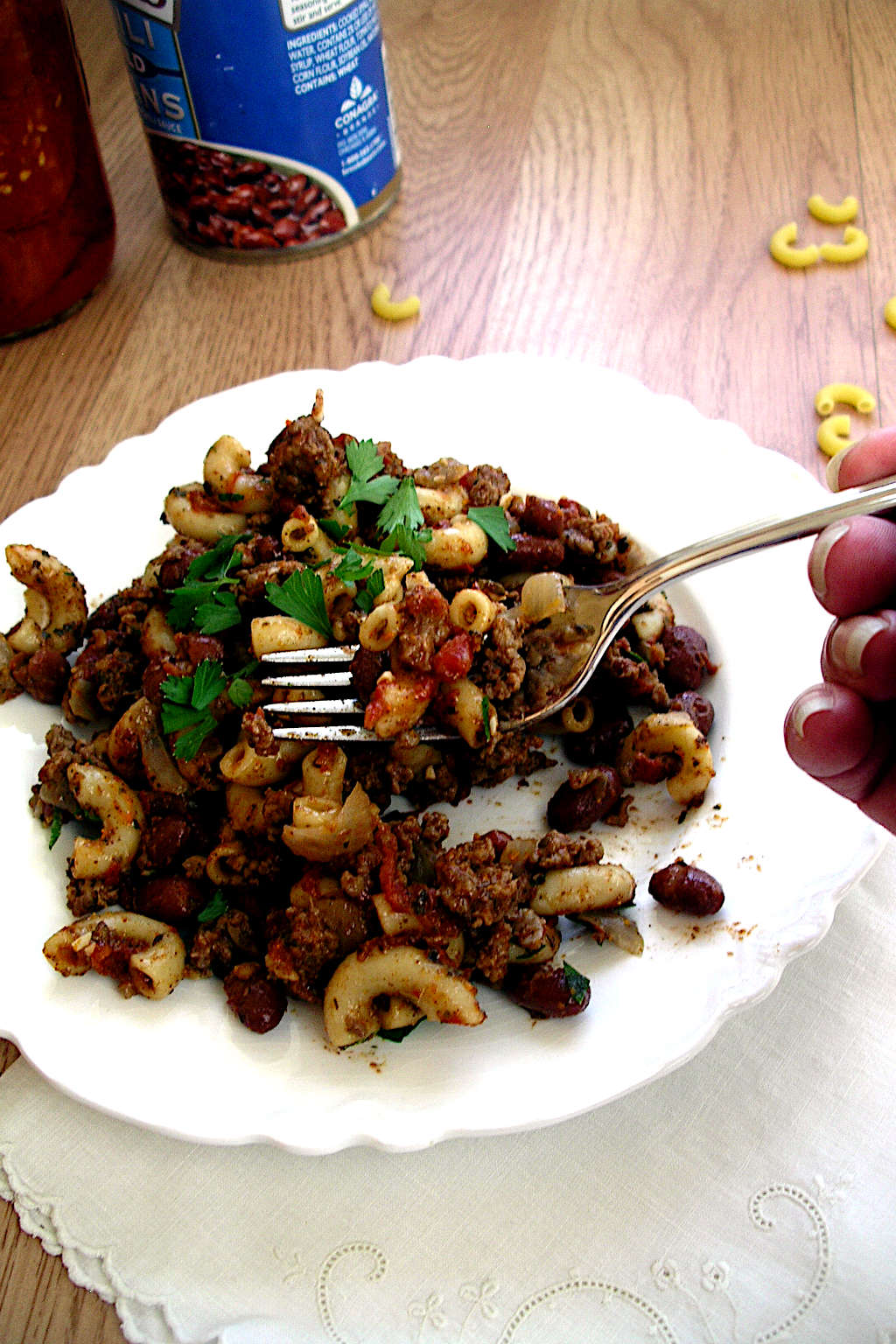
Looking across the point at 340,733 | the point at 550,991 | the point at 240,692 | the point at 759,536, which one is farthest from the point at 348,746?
the point at 759,536

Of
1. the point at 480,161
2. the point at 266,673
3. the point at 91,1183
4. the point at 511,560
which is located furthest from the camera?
the point at 480,161

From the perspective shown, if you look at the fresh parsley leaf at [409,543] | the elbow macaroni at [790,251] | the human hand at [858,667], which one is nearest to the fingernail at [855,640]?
the human hand at [858,667]

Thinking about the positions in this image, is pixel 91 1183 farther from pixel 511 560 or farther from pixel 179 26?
pixel 179 26

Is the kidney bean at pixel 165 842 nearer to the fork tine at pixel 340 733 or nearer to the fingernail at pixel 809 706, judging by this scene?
the fork tine at pixel 340 733

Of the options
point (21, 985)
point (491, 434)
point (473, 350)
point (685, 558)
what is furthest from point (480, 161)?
point (21, 985)

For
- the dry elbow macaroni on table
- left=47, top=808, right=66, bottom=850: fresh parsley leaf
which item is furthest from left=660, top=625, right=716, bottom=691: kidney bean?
left=47, top=808, right=66, bottom=850: fresh parsley leaf

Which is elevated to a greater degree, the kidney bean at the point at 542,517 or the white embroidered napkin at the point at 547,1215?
the kidney bean at the point at 542,517

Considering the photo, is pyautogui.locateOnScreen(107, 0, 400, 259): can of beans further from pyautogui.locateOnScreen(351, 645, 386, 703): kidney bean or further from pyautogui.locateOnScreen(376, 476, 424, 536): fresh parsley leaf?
pyautogui.locateOnScreen(351, 645, 386, 703): kidney bean
